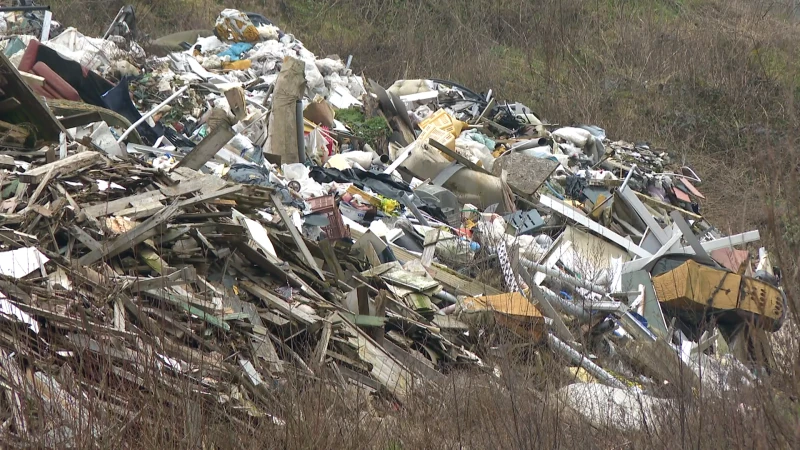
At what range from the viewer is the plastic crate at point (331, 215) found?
760 cm

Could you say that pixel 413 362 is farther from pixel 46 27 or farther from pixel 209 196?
pixel 46 27

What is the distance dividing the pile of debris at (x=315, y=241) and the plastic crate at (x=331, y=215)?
0.02 metres

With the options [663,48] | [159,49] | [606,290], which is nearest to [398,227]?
[606,290]

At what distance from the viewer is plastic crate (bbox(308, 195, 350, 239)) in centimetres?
760

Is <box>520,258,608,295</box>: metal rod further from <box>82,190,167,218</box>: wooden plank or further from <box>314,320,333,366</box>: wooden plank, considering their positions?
<box>82,190,167,218</box>: wooden plank

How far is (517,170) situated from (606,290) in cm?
285

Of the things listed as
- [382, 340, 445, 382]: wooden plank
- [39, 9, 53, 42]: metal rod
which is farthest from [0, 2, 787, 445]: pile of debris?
[39, 9, 53, 42]: metal rod

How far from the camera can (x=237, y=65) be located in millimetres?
12906

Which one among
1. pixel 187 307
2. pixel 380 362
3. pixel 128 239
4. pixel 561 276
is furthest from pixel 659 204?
pixel 187 307

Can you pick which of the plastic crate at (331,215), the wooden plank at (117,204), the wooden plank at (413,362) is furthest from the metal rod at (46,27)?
the wooden plank at (413,362)

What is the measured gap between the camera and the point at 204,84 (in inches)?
452

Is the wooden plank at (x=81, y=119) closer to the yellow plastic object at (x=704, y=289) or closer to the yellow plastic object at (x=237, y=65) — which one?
the yellow plastic object at (x=237, y=65)

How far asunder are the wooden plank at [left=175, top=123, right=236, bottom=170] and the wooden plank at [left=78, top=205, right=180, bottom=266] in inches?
94.6

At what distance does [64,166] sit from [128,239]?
124cm
